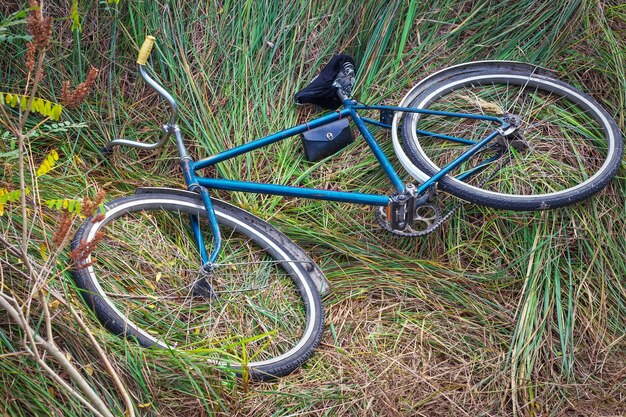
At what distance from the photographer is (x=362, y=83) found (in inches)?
166

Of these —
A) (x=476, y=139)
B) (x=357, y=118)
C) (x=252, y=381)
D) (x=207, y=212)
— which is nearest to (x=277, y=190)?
(x=207, y=212)

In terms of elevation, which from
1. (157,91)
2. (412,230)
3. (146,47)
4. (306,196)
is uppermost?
(146,47)

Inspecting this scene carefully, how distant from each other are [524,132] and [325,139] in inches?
39.2

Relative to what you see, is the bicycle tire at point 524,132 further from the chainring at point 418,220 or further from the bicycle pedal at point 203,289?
the bicycle pedal at point 203,289

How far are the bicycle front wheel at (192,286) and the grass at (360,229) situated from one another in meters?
0.10

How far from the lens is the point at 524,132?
3982mm

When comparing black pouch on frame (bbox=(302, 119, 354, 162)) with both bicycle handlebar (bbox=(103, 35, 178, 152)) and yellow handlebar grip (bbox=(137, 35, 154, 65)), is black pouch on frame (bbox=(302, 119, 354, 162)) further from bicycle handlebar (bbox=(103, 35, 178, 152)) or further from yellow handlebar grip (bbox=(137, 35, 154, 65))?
yellow handlebar grip (bbox=(137, 35, 154, 65))

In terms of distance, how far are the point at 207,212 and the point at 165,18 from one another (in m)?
1.21

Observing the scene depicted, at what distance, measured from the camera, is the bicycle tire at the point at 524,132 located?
3764 mm

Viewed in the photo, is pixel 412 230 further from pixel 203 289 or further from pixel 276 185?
pixel 203 289

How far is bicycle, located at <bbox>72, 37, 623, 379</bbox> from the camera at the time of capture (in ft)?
10.9

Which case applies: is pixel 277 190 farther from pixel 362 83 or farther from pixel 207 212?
pixel 362 83

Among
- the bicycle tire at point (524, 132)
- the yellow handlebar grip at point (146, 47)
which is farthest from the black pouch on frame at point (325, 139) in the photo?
the yellow handlebar grip at point (146, 47)

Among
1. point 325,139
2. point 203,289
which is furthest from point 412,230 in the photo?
point 203,289
